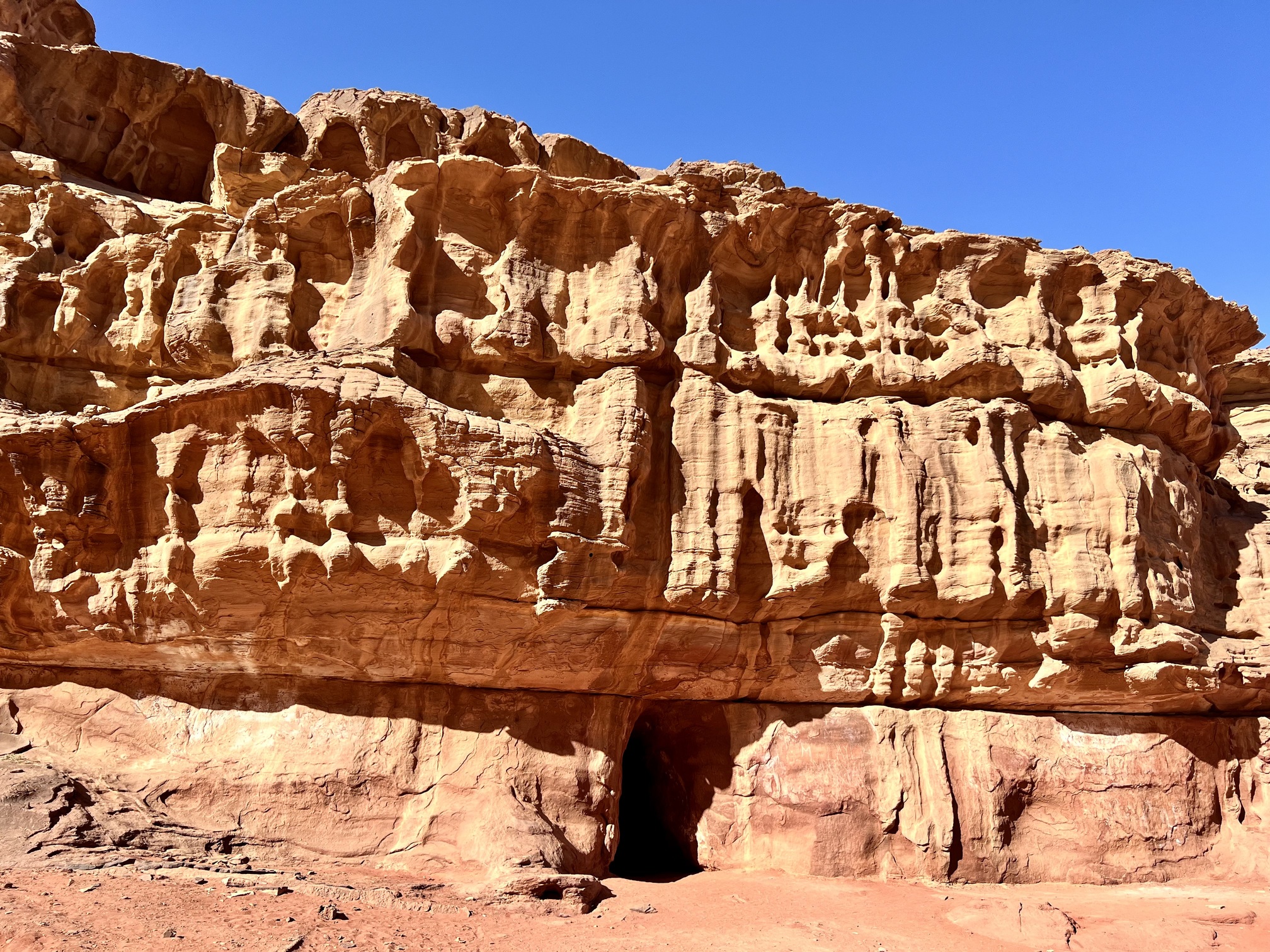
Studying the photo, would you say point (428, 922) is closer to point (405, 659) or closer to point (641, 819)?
point (405, 659)

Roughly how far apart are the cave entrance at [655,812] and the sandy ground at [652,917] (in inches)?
37.2

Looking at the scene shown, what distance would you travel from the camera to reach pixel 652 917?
A: 344 inches

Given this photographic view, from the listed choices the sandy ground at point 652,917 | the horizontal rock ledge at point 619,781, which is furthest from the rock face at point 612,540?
Result: the sandy ground at point 652,917

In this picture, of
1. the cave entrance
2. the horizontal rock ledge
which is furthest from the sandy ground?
the cave entrance

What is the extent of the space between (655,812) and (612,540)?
4552 millimetres

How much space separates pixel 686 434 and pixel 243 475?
531cm

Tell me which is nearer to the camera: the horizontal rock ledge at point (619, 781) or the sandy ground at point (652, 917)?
the sandy ground at point (652, 917)

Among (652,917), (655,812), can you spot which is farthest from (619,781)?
(652,917)

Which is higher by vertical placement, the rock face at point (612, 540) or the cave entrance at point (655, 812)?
the rock face at point (612, 540)

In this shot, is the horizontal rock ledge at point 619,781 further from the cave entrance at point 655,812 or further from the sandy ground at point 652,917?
the sandy ground at point 652,917

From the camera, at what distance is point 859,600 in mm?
11609

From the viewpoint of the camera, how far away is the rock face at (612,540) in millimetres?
9812

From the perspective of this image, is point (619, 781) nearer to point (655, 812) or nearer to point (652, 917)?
point (655, 812)

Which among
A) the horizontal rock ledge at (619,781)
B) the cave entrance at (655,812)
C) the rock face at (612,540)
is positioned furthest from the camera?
the cave entrance at (655,812)
